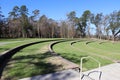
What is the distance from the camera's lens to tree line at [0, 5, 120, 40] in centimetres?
4256

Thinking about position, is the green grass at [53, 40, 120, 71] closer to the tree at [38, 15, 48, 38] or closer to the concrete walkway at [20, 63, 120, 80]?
the concrete walkway at [20, 63, 120, 80]

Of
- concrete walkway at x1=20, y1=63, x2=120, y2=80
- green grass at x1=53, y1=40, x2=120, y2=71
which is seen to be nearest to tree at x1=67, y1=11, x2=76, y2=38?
green grass at x1=53, y1=40, x2=120, y2=71

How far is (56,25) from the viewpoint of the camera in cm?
4800

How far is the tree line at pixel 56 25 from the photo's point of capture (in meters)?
42.6

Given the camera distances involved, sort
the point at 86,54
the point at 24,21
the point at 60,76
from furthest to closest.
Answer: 1. the point at 24,21
2. the point at 86,54
3. the point at 60,76

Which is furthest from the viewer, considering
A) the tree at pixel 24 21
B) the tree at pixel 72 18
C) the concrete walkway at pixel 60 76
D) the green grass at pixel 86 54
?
the tree at pixel 72 18

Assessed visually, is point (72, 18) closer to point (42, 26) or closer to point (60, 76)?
point (42, 26)

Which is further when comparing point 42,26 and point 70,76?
point 42,26

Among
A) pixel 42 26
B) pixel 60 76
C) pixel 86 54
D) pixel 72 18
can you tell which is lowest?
pixel 86 54

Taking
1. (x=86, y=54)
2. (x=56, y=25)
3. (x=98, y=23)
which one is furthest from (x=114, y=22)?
(x=86, y=54)

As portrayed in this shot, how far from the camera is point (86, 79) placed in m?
5.25

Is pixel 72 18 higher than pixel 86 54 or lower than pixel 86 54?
higher

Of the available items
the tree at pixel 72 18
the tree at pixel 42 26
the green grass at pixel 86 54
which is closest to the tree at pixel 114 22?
the tree at pixel 72 18

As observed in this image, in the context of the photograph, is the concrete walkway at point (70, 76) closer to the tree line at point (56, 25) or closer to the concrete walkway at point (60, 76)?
the concrete walkway at point (60, 76)
